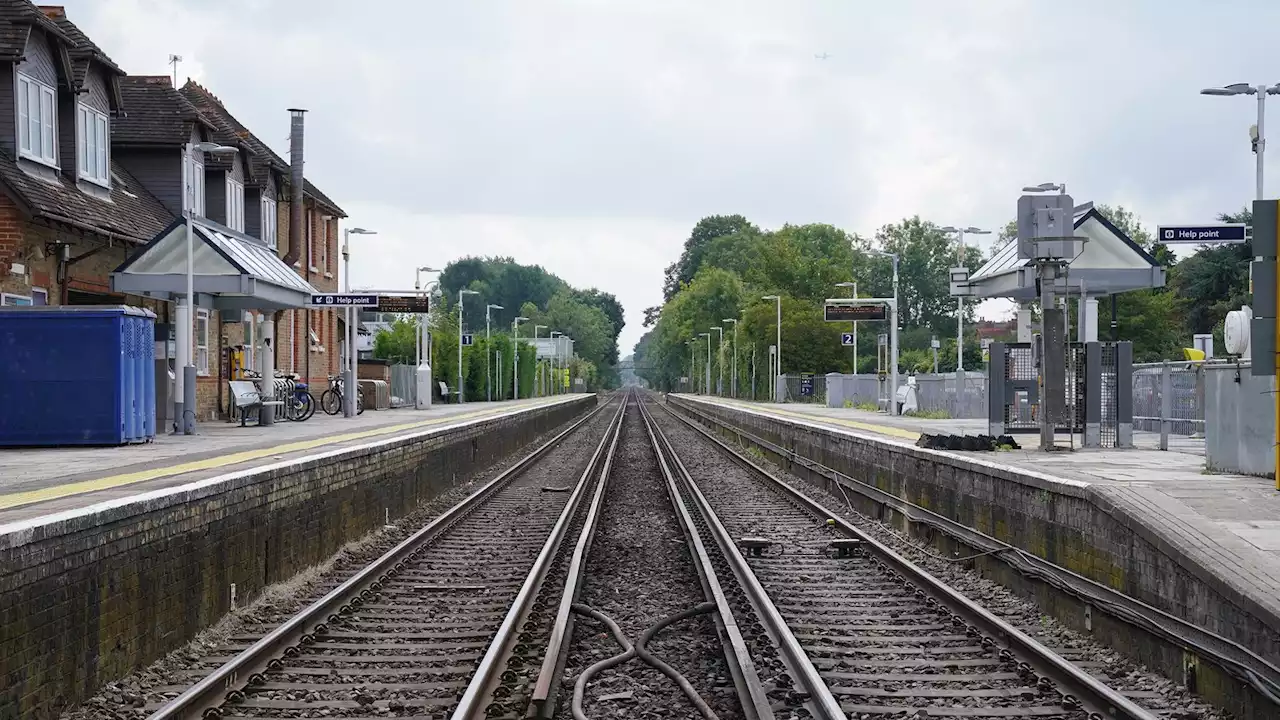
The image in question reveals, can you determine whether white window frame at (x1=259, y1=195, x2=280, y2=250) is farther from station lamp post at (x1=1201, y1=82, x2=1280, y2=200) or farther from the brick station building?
station lamp post at (x1=1201, y1=82, x2=1280, y2=200)

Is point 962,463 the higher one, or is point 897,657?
point 962,463

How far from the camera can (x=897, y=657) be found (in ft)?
28.7

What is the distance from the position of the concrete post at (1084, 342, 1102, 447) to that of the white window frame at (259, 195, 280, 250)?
23.3 m

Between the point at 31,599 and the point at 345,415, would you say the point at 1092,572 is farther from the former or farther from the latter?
the point at 345,415

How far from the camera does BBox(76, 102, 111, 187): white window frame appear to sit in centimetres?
2350

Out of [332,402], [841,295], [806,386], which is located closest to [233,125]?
Result: [332,402]

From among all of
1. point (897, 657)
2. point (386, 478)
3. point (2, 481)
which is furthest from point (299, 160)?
point (897, 657)

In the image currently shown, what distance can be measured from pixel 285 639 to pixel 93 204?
17120 mm

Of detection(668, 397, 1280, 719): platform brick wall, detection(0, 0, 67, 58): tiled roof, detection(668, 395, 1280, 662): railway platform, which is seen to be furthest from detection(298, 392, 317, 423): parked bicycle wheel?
detection(668, 397, 1280, 719): platform brick wall

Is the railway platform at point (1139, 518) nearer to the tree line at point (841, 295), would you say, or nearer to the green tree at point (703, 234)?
the tree line at point (841, 295)

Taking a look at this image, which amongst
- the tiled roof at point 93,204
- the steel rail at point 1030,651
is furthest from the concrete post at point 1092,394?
the tiled roof at point 93,204

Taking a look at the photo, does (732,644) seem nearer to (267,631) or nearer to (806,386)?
(267,631)

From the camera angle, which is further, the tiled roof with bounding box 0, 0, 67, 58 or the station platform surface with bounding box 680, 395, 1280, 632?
the tiled roof with bounding box 0, 0, 67, 58

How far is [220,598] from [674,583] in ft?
12.8
